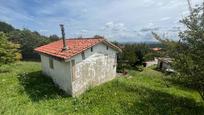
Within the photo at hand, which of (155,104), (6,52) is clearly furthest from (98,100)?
(6,52)

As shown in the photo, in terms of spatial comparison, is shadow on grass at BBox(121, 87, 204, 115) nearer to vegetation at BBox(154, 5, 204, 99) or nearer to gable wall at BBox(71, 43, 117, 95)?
vegetation at BBox(154, 5, 204, 99)

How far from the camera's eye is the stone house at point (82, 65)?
14.3 meters

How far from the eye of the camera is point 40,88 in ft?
50.7

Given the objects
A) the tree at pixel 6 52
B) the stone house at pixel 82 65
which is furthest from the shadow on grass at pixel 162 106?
the tree at pixel 6 52

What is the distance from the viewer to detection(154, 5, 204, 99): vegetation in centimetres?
1214

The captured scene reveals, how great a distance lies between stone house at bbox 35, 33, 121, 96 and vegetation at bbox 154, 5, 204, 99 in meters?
5.55

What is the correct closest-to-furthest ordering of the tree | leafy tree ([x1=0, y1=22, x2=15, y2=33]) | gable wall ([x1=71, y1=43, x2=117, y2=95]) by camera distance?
gable wall ([x1=71, y1=43, x2=117, y2=95])
the tree
leafy tree ([x1=0, y1=22, x2=15, y2=33])

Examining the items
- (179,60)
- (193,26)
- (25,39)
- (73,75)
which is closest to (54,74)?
(73,75)

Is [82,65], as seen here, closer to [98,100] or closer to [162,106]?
[98,100]

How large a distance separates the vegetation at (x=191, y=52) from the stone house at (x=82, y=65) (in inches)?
218

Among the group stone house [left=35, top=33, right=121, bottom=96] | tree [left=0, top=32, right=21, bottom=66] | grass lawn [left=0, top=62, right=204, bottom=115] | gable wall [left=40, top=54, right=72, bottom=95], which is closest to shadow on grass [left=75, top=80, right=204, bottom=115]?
grass lawn [left=0, top=62, right=204, bottom=115]

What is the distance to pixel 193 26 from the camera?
490 inches

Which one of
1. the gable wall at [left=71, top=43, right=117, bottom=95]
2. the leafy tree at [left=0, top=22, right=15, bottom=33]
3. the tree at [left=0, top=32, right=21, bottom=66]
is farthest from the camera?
the leafy tree at [left=0, top=22, right=15, bottom=33]

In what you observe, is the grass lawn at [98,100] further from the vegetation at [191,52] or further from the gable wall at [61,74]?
the vegetation at [191,52]
